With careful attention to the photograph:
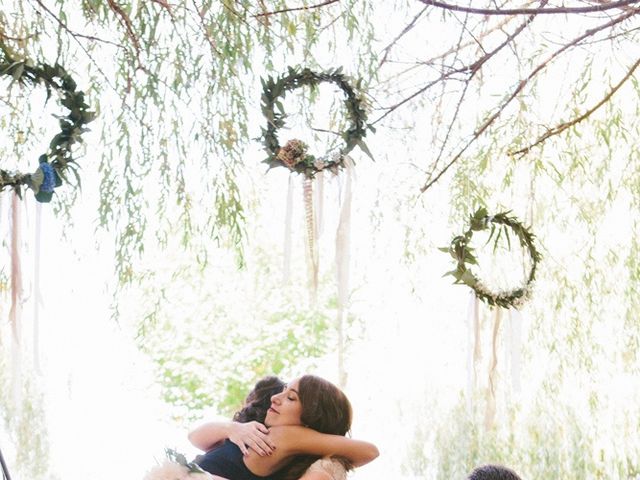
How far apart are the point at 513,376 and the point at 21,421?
5.76ft

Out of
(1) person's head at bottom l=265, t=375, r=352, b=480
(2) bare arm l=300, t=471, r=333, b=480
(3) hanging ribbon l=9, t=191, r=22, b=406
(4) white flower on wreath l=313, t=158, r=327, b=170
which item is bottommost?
(2) bare arm l=300, t=471, r=333, b=480

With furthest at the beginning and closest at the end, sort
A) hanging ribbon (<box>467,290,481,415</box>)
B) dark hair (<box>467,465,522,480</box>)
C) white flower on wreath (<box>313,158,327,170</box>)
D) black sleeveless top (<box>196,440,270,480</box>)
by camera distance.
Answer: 1. hanging ribbon (<box>467,290,481,415</box>)
2. white flower on wreath (<box>313,158,327,170</box>)
3. black sleeveless top (<box>196,440,270,480</box>)
4. dark hair (<box>467,465,522,480</box>)

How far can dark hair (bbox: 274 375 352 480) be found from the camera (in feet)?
8.16

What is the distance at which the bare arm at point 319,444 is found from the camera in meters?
2.45

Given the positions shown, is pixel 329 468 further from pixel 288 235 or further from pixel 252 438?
pixel 288 235

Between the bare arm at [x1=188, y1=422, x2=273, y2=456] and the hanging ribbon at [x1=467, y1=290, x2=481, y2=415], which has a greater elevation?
the hanging ribbon at [x1=467, y1=290, x2=481, y2=415]

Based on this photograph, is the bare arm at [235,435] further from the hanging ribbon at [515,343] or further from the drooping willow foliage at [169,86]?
the hanging ribbon at [515,343]

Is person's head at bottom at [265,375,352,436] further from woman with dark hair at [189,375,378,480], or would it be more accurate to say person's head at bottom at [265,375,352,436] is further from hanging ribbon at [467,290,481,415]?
hanging ribbon at [467,290,481,415]

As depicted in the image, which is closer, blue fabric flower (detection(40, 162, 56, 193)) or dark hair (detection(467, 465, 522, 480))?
dark hair (detection(467, 465, 522, 480))

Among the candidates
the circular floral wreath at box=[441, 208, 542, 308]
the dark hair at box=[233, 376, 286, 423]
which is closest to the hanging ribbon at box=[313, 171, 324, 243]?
the circular floral wreath at box=[441, 208, 542, 308]

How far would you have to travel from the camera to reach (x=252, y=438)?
2.50 metres

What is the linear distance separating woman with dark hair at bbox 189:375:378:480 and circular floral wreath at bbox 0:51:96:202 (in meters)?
0.72

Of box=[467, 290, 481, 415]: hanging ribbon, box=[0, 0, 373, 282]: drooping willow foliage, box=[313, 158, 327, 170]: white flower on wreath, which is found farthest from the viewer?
box=[467, 290, 481, 415]: hanging ribbon

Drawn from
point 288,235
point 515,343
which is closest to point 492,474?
point 288,235
